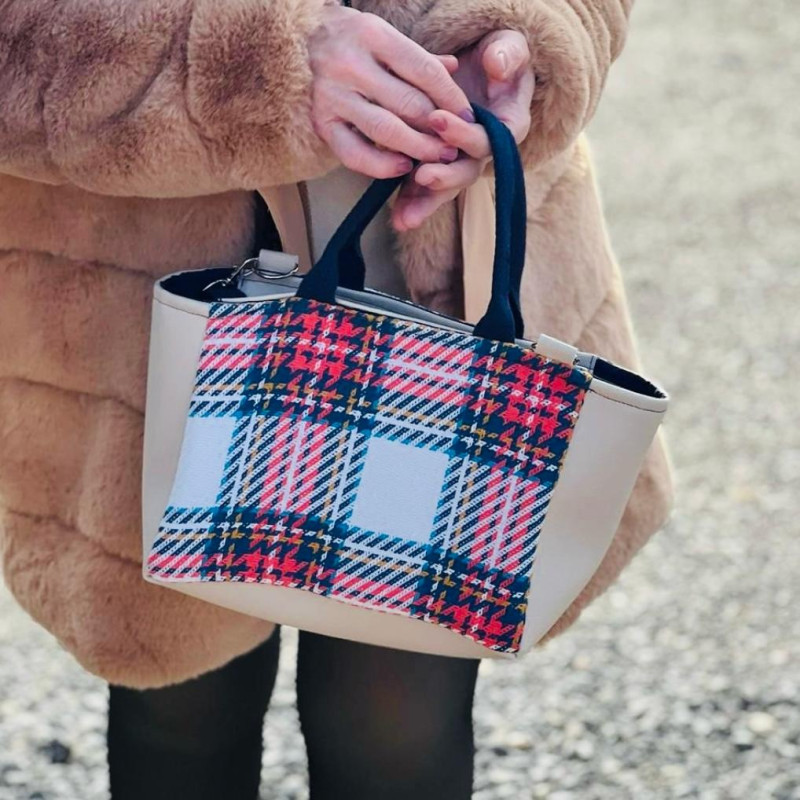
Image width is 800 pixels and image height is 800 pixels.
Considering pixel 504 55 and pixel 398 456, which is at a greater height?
pixel 504 55

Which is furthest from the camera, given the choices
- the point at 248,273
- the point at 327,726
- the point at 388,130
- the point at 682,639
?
the point at 682,639

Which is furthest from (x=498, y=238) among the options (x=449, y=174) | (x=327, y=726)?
(x=327, y=726)

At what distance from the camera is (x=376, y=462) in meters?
1.17

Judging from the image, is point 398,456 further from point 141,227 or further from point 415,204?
point 141,227

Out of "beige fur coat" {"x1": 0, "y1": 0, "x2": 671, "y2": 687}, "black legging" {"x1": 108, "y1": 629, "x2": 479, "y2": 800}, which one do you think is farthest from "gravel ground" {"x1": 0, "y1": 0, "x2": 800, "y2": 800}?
"beige fur coat" {"x1": 0, "y1": 0, "x2": 671, "y2": 687}

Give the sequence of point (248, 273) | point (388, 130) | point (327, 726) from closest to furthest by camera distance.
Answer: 1. point (388, 130)
2. point (248, 273)
3. point (327, 726)

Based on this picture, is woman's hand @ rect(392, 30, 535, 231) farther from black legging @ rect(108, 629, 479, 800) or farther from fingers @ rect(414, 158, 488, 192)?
black legging @ rect(108, 629, 479, 800)

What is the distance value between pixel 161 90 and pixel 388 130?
208 mm

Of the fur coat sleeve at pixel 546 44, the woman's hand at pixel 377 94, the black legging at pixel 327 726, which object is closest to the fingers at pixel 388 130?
the woman's hand at pixel 377 94

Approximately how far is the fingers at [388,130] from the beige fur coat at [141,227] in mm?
44

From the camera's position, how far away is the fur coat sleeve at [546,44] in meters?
1.24

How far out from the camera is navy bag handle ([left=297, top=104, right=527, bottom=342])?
1.16 m

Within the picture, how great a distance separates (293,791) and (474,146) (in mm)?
1555

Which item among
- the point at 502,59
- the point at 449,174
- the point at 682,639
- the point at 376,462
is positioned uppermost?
the point at 502,59
